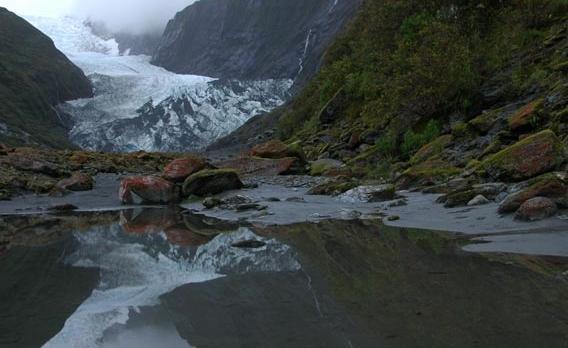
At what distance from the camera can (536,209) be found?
4559mm

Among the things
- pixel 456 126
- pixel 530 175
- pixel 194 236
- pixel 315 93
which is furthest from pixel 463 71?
pixel 315 93

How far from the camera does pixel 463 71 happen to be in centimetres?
1130

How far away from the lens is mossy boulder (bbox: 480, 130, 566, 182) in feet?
19.2

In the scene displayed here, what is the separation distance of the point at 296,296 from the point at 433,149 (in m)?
7.47

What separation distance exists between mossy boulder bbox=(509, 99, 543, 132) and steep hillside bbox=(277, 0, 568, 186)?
0.02m

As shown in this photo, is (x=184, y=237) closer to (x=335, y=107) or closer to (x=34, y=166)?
(x=34, y=166)

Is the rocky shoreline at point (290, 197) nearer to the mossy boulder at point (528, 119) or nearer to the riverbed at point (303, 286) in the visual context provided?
the riverbed at point (303, 286)

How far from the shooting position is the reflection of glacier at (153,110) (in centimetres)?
8894

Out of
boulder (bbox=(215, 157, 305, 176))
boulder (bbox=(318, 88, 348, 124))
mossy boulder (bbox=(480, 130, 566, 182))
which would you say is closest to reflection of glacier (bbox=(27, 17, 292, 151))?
boulder (bbox=(318, 88, 348, 124))

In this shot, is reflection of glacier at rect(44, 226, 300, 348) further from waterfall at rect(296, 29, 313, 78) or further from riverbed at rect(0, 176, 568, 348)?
waterfall at rect(296, 29, 313, 78)

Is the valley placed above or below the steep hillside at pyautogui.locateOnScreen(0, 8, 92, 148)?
below

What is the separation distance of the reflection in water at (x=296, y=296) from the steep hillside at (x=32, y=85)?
2663 inches

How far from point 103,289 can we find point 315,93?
29283mm

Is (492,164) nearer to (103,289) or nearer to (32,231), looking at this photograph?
(103,289)
